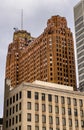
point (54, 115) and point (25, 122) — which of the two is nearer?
point (25, 122)

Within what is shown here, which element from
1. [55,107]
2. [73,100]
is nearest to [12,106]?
[55,107]

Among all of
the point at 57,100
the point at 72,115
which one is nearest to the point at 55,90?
the point at 57,100

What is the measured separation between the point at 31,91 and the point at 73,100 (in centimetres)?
1790

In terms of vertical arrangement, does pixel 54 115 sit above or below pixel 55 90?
below

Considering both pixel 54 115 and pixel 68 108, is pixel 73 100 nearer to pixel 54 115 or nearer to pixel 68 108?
pixel 68 108

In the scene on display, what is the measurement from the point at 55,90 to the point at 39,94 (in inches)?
289

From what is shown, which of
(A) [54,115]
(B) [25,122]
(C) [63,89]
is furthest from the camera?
(C) [63,89]

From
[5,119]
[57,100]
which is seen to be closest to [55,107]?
[57,100]

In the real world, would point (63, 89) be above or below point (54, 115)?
above

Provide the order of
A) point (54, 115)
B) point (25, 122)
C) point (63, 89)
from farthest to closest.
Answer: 1. point (63, 89)
2. point (54, 115)
3. point (25, 122)

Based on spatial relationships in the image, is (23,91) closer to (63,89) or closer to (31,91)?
(31,91)

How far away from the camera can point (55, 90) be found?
11069cm

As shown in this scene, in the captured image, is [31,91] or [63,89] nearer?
[31,91]

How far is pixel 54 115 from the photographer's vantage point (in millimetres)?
A: 106188
